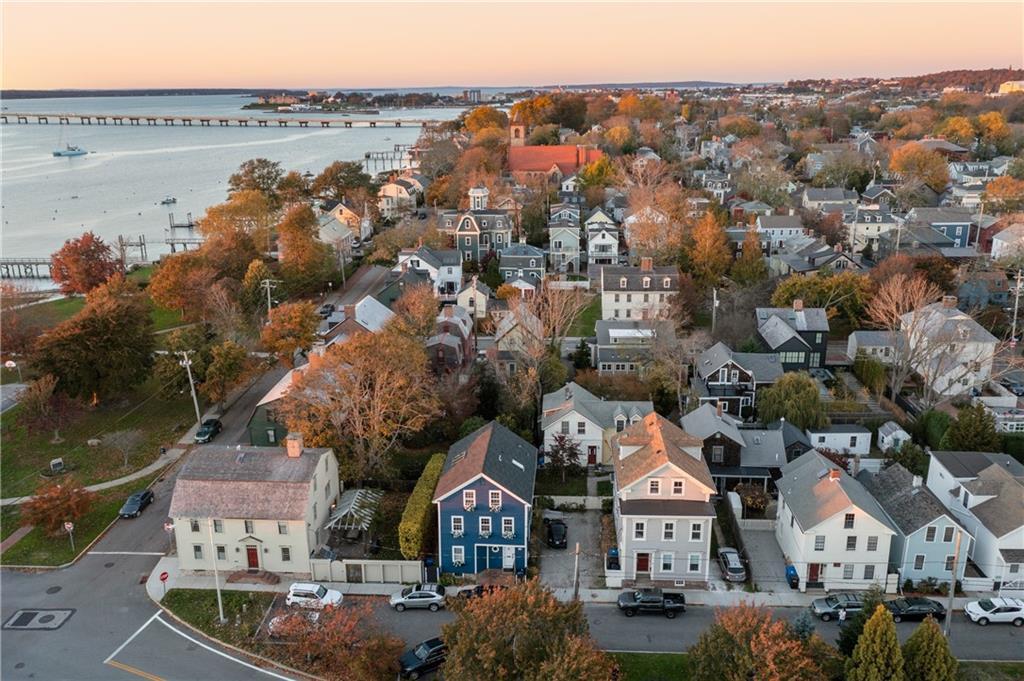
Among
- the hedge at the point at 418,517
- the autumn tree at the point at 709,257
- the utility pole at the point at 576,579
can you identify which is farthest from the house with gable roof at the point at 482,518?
the autumn tree at the point at 709,257

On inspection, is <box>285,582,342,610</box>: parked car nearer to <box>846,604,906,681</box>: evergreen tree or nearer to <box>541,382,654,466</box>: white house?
<box>541,382,654,466</box>: white house

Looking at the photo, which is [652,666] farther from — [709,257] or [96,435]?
[709,257]

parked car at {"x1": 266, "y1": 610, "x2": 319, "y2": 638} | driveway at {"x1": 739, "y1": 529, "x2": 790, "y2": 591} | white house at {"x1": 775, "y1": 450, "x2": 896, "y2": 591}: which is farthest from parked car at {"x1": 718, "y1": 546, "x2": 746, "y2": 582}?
parked car at {"x1": 266, "y1": 610, "x2": 319, "y2": 638}

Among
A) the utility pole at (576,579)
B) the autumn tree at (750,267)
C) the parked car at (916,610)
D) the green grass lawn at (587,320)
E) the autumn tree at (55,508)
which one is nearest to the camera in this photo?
the utility pole at (576,579)

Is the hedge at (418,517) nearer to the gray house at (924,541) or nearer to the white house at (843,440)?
the gray house at (924,541)

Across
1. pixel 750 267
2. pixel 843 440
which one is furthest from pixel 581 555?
pixel 750 267

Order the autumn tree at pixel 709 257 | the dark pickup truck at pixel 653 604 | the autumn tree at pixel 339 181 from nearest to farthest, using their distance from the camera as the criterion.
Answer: the dark pickup truck at pixel 653 604, the autumn tree at pixel 709 257, the autumn tree at pixel 339 181

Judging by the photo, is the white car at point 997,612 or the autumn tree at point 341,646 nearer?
the autumn tree at point 341,646
